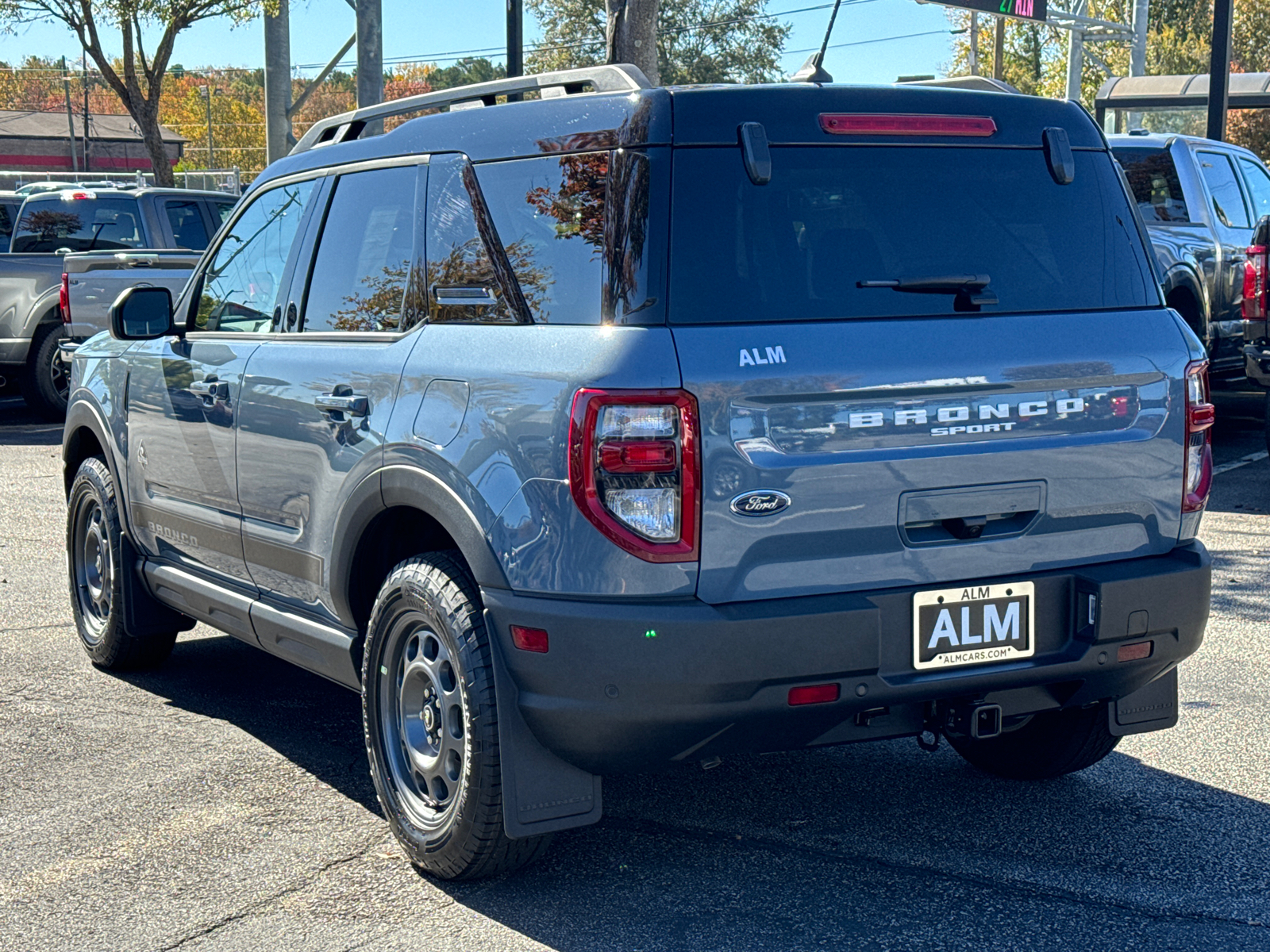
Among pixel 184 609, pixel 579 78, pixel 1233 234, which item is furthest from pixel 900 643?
pixel 1233 234

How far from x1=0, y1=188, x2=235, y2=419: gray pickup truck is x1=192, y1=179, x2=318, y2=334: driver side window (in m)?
9.69

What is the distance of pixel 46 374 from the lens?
588 inches

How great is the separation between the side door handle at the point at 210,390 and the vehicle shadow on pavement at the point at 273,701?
120 centimetres

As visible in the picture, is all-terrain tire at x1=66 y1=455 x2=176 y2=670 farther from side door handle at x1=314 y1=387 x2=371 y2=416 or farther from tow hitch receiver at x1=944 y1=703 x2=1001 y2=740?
tow hitch receiver at x1=944 y1=703 x2=1001 y2=740

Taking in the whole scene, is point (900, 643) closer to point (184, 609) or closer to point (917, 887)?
point (917, 887)

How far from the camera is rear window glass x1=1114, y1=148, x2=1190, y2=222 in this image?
12203 millimetres

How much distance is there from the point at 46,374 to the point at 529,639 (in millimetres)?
12755

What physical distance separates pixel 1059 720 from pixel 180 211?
12351mm

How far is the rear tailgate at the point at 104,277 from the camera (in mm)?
12938

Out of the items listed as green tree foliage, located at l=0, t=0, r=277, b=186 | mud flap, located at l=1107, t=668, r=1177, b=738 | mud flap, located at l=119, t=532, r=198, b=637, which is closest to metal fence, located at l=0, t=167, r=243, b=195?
green tree foliage, located at l=0, t=0, r=277, b=186

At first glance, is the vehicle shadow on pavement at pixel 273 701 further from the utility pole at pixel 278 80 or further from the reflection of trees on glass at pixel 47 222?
the utility pole at pixel 278 80

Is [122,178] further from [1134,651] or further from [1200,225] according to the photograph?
[1134,651]

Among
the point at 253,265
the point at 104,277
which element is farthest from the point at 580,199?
the point at 104,277

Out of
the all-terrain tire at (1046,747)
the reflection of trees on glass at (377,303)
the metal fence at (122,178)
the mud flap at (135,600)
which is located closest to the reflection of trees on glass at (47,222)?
the mud flap at (135,600)
